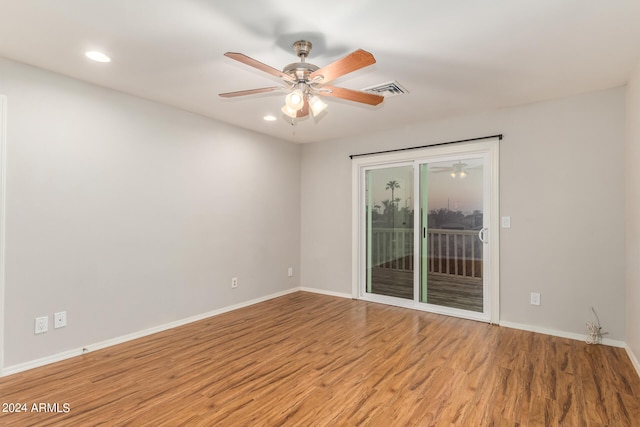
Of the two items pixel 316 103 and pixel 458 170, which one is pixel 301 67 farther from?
pixel 458 170

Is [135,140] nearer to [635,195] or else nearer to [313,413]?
[313,413]

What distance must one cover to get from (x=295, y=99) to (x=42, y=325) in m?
2.78

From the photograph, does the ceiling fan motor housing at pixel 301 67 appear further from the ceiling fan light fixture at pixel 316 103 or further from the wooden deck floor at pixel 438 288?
the wooden deck floor at pixel 438 288

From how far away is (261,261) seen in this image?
15.5ft

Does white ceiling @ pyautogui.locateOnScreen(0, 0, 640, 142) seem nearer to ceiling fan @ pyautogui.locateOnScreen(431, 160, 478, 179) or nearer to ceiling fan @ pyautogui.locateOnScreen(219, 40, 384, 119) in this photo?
ceiling fan @ pyautogui.locateOnScreen(219, 40, 384, 119)

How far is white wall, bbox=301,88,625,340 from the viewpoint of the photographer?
124 inches

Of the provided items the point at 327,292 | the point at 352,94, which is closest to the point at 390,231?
the point at 327,292

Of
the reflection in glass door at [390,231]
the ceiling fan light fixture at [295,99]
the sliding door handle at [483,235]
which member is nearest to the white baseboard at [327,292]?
the reflection in glass door at [390,231]

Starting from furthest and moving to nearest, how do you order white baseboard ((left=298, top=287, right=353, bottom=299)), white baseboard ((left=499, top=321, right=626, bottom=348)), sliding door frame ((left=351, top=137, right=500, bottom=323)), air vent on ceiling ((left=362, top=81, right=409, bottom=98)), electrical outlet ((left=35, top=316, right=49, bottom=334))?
1. white baseboard ((left=298, top=287, right=353, bottom=299))
2. sliding door frame ((left=351, top=137, right=500, bottom=323))
3. white baseboard ((left=499, top=321, right=626, bottom=348))
4. air vent on ceiling ((left=362, top=81, right=409, bottom=98))
5. electrical outlet ((left=35, top=316, right=49, bottom=334))

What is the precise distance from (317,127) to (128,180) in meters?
2.39

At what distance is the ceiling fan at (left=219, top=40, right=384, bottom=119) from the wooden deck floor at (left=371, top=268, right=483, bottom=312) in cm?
271

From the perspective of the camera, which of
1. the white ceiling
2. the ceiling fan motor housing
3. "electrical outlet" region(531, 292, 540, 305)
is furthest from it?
"electrical outlet" region(531, 292, 540, 305)

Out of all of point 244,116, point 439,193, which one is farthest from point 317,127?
point 439,193

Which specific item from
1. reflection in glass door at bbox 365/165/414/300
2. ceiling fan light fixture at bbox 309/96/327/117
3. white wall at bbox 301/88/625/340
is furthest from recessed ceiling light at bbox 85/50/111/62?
reflection in glass door at bbox 365/165/414/300
